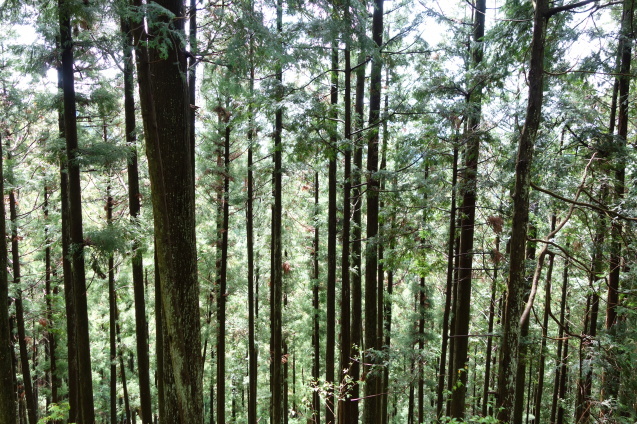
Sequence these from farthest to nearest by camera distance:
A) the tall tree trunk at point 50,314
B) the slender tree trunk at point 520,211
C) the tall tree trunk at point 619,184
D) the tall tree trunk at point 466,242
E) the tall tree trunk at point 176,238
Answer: the tall tree trunk at point 50,314, the tall tree trunk at point 466,242, the tall tree trunk at point 619,184, the tall tree trunk at point 176,238, the slender tree trunk at point 520,211

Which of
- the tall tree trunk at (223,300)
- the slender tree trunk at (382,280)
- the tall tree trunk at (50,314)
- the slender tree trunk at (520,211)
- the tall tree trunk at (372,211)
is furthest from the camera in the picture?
the tall tree trunk at (50,314)

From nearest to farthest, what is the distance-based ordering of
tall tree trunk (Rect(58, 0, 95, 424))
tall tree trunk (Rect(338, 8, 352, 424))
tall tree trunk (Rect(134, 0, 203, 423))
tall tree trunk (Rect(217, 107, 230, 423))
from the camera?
tall tree trunk (Rect(134, 0, 203, 423))
tall tree trunk (Rect(58, 0, 95, 424))
tall tree trunk (Rect(338, 8, 352, 424))
tall tree trunk (Rect(217, 107, 230, 423))

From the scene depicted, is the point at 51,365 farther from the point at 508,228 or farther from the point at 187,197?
the point at 508,228

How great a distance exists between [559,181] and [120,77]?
10.2m

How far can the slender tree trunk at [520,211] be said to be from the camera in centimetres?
416

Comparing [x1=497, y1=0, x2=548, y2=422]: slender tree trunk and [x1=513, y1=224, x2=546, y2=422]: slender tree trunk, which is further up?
[x1=497, y1=0, x2=548, y2=422]: slender tree trunk

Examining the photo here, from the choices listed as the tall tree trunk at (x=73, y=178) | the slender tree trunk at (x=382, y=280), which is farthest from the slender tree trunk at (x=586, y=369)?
the tall tree trunk at (x=73, y=178)

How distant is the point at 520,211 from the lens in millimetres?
4324

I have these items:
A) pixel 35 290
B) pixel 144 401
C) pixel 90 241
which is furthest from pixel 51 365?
pixel 90 241

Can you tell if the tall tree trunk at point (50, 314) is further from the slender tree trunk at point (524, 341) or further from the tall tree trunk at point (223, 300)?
the slender tree trunk at point (524, 341)

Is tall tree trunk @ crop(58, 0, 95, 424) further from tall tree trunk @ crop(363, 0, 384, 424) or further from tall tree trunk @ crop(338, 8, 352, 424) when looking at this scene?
tall tree trunk @ crop(363, 0, 384, 424)

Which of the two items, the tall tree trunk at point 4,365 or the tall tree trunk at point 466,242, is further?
the tall tree trunk at point 466,242

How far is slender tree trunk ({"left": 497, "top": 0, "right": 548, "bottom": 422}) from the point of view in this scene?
4.16 metres

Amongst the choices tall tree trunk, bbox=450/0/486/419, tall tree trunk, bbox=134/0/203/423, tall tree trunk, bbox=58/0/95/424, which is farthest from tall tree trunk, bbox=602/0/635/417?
tall tree trunk, bbox=58/0/95/424
